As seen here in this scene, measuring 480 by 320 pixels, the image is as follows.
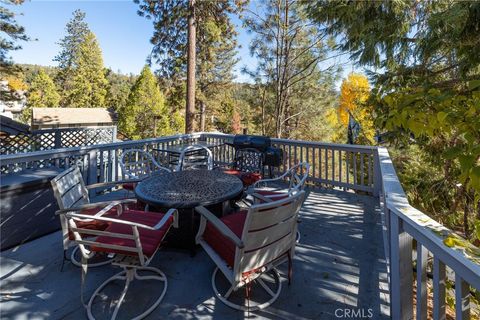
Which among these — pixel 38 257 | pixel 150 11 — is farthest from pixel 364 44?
pixel 150 11

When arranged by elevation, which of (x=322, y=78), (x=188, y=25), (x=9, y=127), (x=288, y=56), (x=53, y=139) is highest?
(x=288, y=56)

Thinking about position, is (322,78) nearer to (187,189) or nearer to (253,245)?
(187,189)

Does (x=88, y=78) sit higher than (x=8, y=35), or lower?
higher

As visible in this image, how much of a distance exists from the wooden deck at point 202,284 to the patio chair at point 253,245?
0.12 m

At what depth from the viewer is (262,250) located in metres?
1.91

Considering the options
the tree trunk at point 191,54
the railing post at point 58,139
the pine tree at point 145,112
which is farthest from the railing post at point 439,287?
the pine tree at point 145,112

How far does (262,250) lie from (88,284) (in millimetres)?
1581

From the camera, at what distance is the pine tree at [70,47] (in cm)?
2620

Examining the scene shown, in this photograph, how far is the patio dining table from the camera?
263cm

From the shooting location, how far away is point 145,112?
1927 centimetres

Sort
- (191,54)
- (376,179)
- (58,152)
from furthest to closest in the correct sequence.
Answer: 1. (191,54)
2. (376,179)
3. (58,152)

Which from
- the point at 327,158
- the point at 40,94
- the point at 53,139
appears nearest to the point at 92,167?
the point at 327,158

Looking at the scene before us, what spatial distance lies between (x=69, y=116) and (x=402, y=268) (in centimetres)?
2209

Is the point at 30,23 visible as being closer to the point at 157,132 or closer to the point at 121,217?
the point at 157,132
